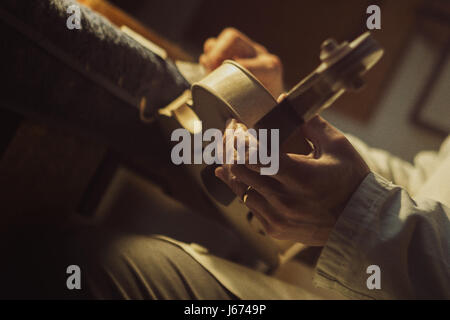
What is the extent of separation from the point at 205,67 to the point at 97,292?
0.47 m

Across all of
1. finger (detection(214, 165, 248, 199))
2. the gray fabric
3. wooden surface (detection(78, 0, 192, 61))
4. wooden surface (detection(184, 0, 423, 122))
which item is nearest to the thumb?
finger (detection(214, 165, 248, 199))

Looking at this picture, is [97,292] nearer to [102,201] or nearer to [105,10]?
[102,201]

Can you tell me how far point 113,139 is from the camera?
63cm

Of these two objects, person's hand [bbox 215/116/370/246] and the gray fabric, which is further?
the gray fabric

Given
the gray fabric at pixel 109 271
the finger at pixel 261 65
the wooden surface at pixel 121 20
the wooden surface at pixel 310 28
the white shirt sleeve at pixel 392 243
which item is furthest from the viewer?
the wooden surface at pixel 310 28

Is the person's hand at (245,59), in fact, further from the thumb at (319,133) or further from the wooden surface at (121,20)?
the thumb at (319,133)

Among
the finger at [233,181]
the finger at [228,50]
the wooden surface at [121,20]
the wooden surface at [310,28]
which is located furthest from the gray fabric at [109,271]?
the wooden surface at [310,28]

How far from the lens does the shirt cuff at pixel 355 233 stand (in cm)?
39

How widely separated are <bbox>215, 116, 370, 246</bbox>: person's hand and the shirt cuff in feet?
0.04

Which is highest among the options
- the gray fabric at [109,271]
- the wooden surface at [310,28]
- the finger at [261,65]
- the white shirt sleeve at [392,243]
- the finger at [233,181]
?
the wooden surface at [310,28]

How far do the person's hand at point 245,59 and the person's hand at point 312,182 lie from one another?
0.32 metres

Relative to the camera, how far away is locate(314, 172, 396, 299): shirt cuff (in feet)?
1.28

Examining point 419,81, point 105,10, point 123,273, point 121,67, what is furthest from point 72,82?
point 419,81

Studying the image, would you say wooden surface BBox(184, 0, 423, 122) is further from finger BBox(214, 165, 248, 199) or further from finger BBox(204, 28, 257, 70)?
finger BBox(214, 165, 248, 199)
